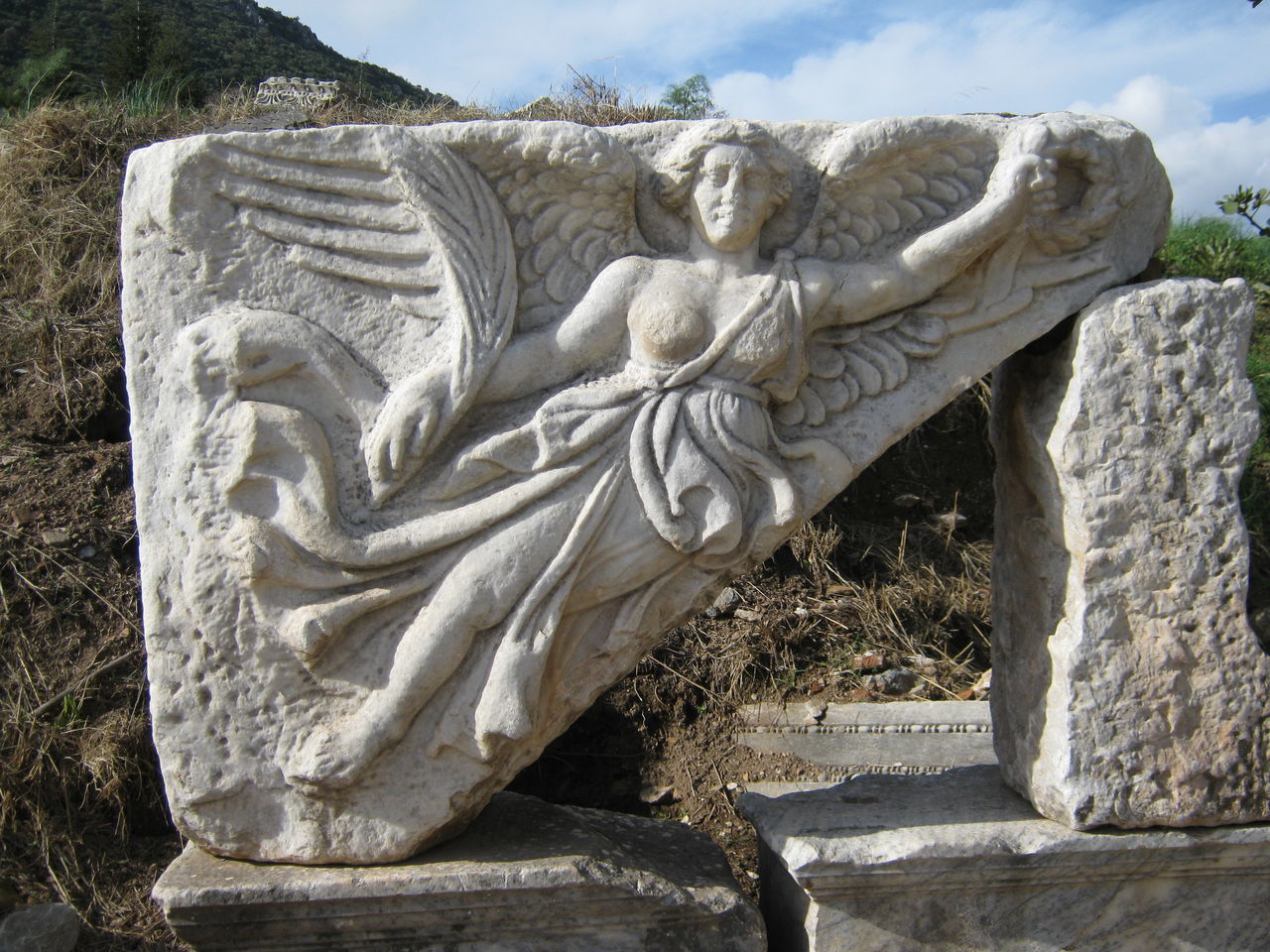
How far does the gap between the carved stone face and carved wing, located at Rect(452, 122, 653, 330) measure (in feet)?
0.49

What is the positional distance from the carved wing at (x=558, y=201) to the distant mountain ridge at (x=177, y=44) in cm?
499

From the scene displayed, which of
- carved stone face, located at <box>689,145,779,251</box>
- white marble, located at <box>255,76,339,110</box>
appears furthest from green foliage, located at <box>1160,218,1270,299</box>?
white marble, located at <box>255,76,339,110</box>

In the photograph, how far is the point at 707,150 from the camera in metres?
2.01

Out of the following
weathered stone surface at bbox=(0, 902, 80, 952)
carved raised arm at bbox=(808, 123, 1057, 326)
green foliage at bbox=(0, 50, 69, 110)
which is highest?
green foliage at bbox=(0, 50, 69, 110)

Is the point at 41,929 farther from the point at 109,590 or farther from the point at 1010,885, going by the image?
the point at 1010,885

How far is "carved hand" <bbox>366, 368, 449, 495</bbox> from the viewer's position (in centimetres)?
189

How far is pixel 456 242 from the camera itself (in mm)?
1957

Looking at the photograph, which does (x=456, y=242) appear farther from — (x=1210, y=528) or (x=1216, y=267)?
(x=1216, y=267)

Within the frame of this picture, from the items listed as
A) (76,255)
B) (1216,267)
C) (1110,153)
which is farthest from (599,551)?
(1216,267)

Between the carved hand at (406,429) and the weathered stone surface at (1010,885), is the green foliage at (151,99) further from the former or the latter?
the weathered stone surface at (1010,885)

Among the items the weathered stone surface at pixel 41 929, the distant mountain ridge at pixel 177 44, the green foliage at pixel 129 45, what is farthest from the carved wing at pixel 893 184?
the green foliage at pixel 129 45

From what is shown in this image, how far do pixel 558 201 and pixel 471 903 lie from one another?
4.62 feet

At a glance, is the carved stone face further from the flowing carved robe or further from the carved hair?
the flowing carved robe

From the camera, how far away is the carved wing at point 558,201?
1972mm
